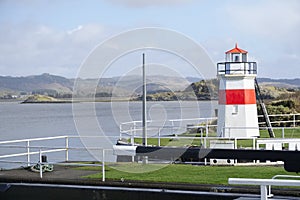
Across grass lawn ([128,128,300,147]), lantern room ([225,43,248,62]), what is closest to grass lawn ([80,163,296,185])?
grass lawn ([128,128,300,147])

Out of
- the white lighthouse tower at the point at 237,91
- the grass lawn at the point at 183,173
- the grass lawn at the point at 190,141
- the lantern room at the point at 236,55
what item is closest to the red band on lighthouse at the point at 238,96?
the white lighthouse tower at the point at 237,91

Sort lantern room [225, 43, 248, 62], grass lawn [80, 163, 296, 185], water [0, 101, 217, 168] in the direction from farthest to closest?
lantern room [225, 43, 248, 62] < water [0, 101, 217, 168] < grass lawn [80, 163, 296, 185]

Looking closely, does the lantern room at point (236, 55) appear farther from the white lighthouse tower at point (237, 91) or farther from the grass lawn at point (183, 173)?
the grass lawn at point (183, 173)

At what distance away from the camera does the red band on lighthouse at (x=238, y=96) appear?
24.6 metres

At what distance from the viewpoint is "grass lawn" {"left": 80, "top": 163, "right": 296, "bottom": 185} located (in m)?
13.7

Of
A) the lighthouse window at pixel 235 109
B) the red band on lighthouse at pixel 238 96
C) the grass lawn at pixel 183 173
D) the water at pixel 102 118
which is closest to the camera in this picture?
the grass lawn at pixel 183 173

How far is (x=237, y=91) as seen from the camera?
969 inches

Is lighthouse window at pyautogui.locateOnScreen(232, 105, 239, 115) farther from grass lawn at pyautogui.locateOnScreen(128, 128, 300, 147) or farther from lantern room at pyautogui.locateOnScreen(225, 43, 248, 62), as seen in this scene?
lantern room at pyautogui.locateOnScreen(225, 43, 248, 62)

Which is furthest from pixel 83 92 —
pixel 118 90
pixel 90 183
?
pixel 90 183

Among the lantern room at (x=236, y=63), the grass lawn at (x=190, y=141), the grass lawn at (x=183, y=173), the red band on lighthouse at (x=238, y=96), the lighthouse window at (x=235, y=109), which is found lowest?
the grass lawn at (x=183, y=173)

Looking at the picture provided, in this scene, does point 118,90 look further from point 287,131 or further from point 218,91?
point 287,131

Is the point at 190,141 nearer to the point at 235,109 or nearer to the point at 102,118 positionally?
the point at 235,109

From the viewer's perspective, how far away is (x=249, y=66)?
25172mm

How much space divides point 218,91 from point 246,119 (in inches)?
70.3
